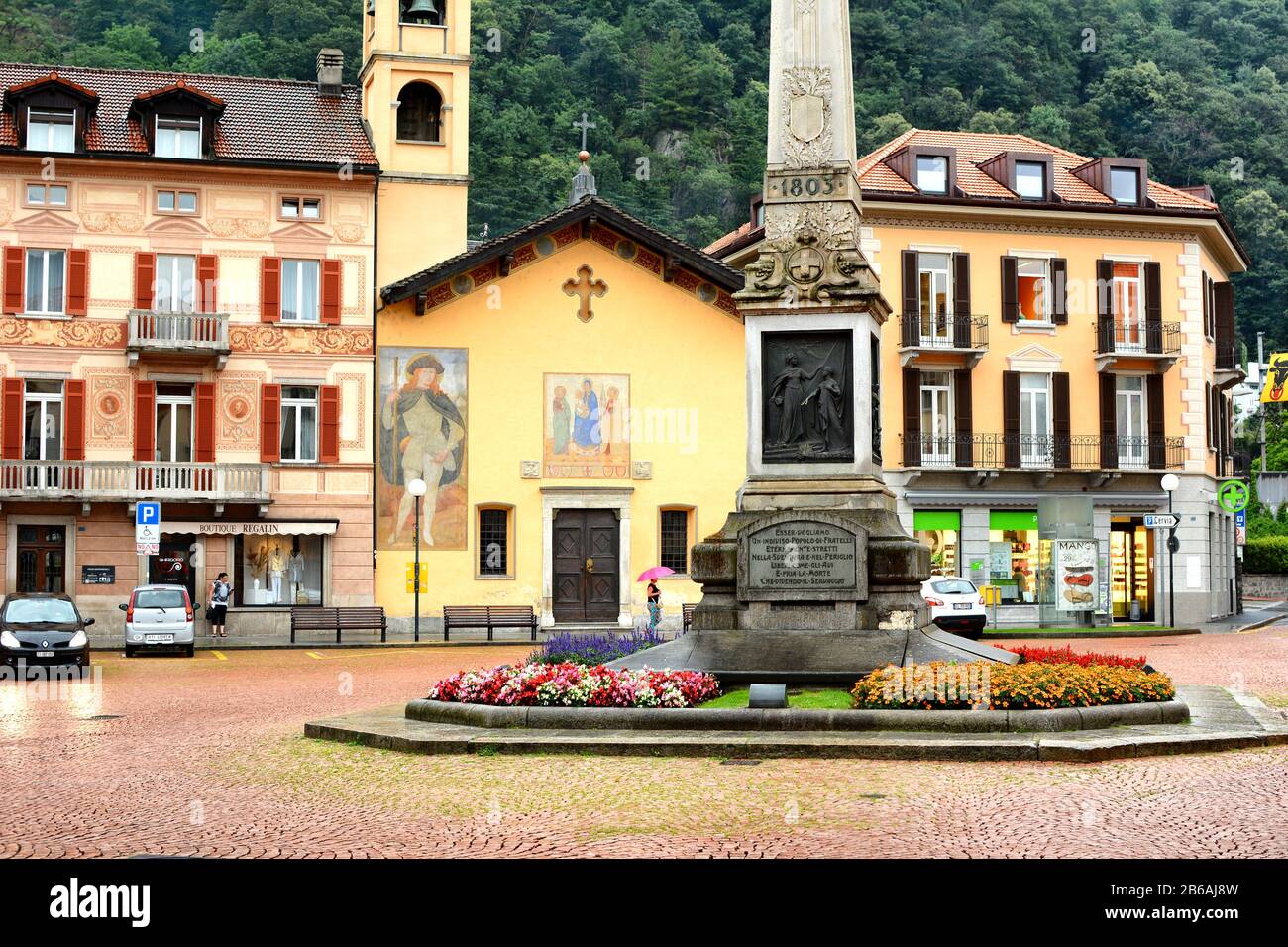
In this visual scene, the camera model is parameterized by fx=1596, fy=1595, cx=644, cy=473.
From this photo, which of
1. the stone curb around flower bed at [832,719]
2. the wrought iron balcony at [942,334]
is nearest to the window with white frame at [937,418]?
the wrought iron balcony at [942,334]

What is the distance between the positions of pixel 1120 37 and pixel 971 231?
1455 inches

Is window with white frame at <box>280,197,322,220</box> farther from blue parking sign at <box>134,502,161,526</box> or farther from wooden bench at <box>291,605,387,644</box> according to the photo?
blue parking sign at <box>134,502,161,526</box>

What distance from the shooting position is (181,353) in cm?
3609

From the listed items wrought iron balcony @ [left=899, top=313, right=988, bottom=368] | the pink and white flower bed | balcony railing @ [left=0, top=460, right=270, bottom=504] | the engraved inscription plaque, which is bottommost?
the pink and white flower bed

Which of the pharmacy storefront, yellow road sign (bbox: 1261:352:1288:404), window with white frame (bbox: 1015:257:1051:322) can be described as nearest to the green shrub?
yellow road sign (bbox: 1261:352:1288:404)

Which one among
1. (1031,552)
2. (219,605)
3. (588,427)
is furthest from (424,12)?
(1031,552)

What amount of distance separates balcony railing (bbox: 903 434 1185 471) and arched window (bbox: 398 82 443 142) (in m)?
14.6

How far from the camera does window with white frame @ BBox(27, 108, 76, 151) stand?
36.7 meters

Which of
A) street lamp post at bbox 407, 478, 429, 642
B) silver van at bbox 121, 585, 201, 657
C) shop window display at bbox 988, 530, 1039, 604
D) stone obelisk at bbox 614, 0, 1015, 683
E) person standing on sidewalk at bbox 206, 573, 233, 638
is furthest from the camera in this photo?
shop window display at bbox 988, 530, 1039, 604

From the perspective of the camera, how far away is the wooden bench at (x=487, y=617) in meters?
35.7

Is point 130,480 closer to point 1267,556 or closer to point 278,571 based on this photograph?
point 278,571

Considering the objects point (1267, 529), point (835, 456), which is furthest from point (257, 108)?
point (1267, 529)

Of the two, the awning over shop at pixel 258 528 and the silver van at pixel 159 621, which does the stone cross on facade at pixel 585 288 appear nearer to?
the awning over shop at pixel 258 528

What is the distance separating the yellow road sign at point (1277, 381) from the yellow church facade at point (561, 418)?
4225 cm
